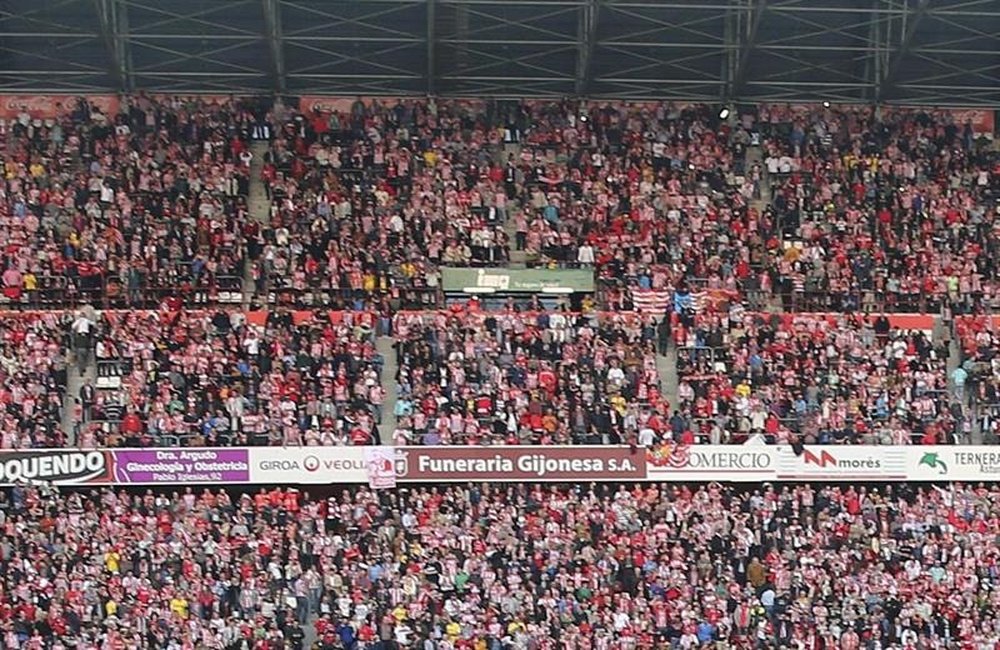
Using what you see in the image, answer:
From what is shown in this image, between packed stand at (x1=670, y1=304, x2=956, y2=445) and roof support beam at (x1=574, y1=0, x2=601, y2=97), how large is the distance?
7.60 meters

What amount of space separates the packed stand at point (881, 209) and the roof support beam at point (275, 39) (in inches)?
500

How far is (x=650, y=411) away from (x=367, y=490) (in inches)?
251

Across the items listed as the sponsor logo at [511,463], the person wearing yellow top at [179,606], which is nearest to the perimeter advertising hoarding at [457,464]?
the sponsor logo at [511,463]

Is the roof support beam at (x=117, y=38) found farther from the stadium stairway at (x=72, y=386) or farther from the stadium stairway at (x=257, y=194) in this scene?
the stadium stairway at (x=72, y=386)

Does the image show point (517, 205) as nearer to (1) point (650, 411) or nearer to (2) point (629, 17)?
(2) point (629, 17)

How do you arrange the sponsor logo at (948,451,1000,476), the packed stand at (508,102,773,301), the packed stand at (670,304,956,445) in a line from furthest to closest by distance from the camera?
the packed stand at (508,102,773,301), the packed stand at (670,304,956,445), the sponsor logo at (948,451,1000,476)

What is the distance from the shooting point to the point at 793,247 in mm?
42812

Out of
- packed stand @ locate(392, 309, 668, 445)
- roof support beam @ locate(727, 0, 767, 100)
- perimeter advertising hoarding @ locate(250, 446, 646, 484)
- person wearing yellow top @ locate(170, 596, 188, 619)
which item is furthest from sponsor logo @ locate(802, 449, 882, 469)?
person wearing yellow top @ locate(170, 596, 188, 619)

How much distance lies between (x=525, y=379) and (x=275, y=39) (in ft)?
36.7

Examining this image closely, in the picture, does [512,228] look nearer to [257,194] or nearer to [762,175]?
[257,194]

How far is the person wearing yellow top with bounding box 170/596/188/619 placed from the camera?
32.1 m

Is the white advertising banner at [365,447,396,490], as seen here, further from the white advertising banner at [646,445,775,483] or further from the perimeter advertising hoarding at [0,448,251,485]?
the white advertising banner at [646,445,775,483]

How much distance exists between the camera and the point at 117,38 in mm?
42438

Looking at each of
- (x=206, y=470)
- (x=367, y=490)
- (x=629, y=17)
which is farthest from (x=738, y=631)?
(x=629, y=17)
